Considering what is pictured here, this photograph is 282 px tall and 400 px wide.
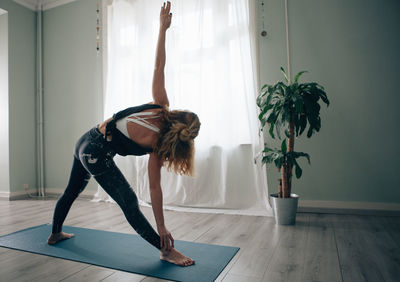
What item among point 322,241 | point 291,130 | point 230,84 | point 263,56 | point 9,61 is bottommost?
point 322,241

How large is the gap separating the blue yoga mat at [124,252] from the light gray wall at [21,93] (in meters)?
2.10

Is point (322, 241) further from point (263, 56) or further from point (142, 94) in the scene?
point (142, 94)

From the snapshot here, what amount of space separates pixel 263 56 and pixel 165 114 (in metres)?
1.85

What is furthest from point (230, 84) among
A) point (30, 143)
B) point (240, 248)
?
point (30, 143)

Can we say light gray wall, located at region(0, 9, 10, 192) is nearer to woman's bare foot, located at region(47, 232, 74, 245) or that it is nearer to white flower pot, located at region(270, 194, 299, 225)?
woman's bare foot, located at region(47, 232, 74, 245)

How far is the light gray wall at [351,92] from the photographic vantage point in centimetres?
263

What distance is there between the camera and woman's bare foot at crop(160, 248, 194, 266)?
60.8 inches

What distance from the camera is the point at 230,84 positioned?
300 centimetres

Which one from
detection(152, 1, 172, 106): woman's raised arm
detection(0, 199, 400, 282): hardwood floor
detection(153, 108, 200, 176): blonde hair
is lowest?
detection(0, 199, 400, 282): hardwood floor

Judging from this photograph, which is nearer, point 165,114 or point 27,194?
point 165,114

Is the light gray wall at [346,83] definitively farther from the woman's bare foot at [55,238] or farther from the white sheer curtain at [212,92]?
the woman's bare foot at [55,238]

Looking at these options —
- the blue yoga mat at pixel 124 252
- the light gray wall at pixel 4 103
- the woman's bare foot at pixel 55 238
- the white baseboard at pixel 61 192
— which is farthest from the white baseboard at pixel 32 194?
the woman's bare foot at pixel 55 238

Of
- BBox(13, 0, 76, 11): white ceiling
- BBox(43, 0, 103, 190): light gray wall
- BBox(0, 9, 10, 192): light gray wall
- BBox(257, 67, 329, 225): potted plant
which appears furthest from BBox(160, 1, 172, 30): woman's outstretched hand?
BBox(0, 9, 10, 192): light gray wall

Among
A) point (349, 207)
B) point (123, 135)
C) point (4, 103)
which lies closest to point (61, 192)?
point (4, 103)
